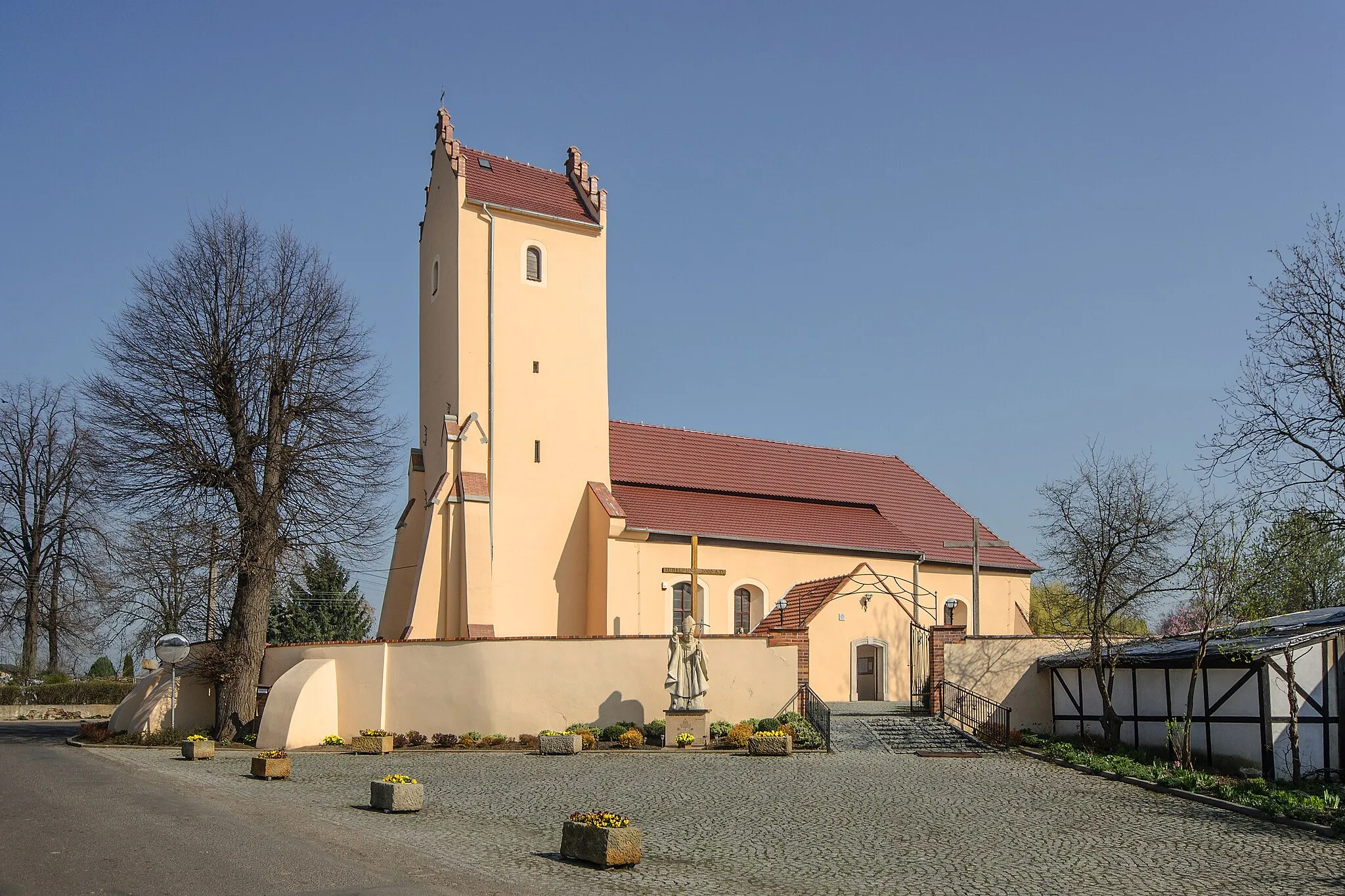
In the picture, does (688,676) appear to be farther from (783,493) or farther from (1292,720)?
(783,493)

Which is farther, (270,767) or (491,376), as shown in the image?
(491,376)

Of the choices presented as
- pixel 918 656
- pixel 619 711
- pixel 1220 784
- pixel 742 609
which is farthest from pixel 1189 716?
pixel 742 609

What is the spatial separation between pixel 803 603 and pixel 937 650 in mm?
5035

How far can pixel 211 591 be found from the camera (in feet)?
93.0

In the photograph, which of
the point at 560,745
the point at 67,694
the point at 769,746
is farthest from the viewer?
the point at 67,694

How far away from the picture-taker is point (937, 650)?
25.6 m

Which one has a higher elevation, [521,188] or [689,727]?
[521,188]

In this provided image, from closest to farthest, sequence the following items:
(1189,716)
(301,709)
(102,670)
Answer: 1. (1189,716)
2. (301,709)
3. (102,670)

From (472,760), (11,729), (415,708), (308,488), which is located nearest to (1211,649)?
(472,760)

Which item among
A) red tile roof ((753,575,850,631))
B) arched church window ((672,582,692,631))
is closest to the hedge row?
arched church window ((672,582,692,631))

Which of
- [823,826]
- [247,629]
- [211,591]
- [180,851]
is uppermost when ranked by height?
[211,591]

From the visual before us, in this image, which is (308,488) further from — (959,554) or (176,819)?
(959,554)

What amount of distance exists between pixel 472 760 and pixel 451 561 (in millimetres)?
8880

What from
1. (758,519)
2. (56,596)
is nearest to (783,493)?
(758,519)
